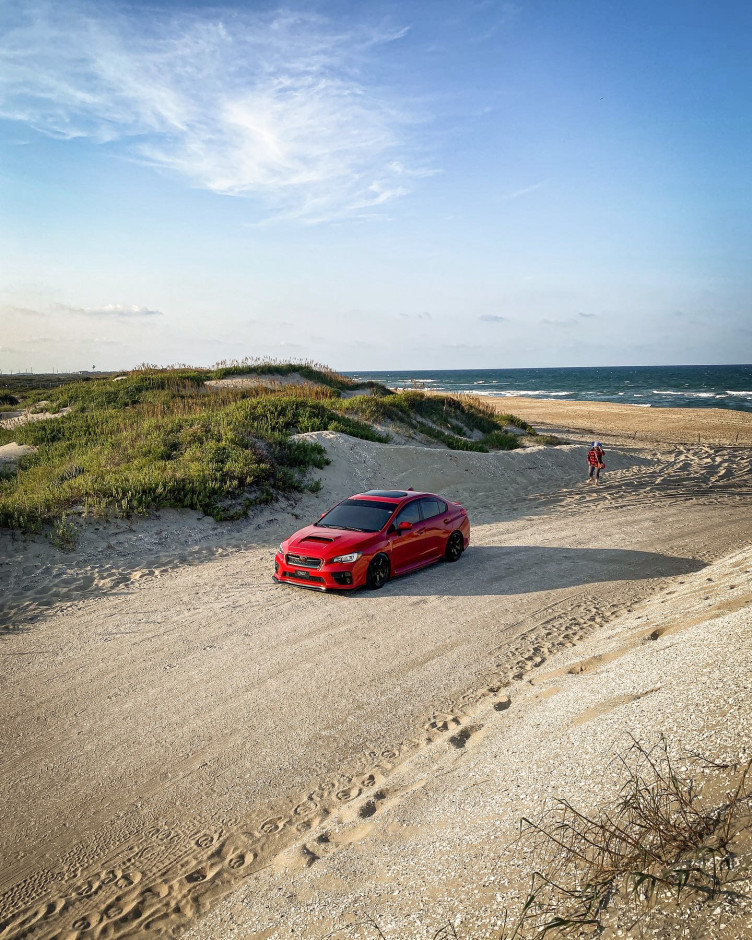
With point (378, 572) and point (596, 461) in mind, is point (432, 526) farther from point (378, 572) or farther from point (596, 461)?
→ point (596, 461)

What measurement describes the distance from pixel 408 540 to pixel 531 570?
97.1 inches

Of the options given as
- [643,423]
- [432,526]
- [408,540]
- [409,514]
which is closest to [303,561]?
[408,540]

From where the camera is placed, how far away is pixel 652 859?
3.53 meters

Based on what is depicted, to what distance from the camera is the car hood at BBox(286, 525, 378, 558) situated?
A: 1081 centimetres

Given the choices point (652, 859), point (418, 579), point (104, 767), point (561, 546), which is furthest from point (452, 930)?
point (561, 546)

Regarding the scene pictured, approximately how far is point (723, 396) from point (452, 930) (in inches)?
3345

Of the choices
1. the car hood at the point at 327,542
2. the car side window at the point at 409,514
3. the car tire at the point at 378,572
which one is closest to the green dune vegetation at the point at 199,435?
the car hood at the point at 327,542

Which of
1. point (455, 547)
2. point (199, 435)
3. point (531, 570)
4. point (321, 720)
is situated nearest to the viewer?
point (321, 720)

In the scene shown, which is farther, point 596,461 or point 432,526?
point 596,461

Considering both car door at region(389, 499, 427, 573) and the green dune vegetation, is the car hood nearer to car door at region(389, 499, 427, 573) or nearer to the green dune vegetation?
car door at region(389, 499, 427, 573)

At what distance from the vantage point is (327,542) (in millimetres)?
11086

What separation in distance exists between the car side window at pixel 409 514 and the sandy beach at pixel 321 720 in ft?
3.64

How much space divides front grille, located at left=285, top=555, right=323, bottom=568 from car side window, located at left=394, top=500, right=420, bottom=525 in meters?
1.80

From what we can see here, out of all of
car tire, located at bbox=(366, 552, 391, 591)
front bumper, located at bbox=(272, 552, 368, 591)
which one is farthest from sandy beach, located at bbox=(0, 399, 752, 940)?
front bumper, located at bbox=(272, 552, 368, 591)
